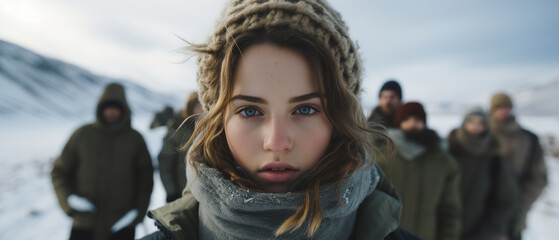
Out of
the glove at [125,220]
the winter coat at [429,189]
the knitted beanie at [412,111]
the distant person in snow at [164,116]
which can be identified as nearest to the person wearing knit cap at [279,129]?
the winter coat at [429,189]

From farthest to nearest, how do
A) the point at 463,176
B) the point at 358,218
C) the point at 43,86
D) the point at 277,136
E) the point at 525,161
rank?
the point at 43,86
the point at 525,161
the point at 463,176
the point at 358,218
the point at 277,136

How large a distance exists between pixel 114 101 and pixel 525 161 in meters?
4.71

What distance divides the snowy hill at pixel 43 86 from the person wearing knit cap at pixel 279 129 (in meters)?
31.5

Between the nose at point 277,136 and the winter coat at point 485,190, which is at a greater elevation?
the nose at point 277,136

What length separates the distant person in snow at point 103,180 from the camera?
2.42m

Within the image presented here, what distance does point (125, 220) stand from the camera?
2506 millimetres

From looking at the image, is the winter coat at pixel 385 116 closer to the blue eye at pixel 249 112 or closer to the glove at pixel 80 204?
the blue eye at pixel 249 112

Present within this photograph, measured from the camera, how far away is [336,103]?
96cm

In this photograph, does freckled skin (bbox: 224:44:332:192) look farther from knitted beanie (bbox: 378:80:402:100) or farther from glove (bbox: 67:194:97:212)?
knitted beanie (bbox: 378:80:402:100)

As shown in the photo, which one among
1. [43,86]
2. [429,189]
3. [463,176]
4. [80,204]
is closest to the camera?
[429,189]

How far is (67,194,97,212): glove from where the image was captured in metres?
2.41

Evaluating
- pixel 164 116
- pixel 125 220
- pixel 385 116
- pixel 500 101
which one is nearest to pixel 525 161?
pixel 500 101

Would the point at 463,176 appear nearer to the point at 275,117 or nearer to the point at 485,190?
the point at 485,190

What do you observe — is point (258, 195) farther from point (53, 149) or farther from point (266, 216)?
point (53, 149)
